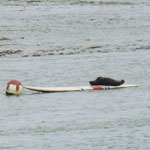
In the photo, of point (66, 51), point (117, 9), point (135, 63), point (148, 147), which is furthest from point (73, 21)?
point (148, 147)

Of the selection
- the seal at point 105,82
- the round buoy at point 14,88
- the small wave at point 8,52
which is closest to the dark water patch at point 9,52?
the small wave at point 8,52

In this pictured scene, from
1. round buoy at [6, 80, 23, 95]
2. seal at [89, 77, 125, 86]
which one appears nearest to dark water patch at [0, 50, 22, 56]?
seal at [89, 77, 125, 86]

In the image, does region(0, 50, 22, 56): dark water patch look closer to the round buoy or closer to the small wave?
the small wave

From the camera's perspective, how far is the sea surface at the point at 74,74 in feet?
75.8

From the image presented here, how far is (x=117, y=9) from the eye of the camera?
77.5m

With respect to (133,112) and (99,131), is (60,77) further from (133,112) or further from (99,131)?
(99,131)

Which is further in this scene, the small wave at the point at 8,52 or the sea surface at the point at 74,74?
the small wave at the point at 8,52

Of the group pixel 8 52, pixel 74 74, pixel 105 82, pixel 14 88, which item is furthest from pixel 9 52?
pixel 14 88

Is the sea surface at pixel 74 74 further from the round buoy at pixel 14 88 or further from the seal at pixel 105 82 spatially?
the seal at pixel 105 82

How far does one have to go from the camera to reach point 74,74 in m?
36.6

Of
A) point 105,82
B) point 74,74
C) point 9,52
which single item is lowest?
point 105,82

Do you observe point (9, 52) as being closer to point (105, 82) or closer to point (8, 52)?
point (8, 52)

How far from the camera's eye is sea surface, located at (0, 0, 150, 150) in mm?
23109

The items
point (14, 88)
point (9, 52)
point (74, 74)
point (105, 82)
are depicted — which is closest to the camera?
point (14, 88)
